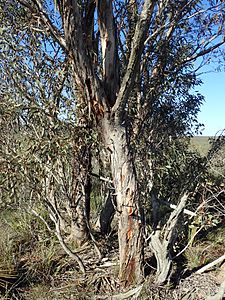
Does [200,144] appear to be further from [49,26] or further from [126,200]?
[49,26]

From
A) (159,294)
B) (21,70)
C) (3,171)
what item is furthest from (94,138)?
(159,294)

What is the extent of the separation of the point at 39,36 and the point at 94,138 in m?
1.72

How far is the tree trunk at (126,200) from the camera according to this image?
159 inches

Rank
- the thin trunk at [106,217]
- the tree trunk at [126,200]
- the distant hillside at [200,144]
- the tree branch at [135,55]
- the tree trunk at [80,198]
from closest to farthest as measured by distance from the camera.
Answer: the tree branch at [135,55], the tree trunk at [126,200], the tree trunk at [80,198], the thin trunk at [106,217], the distant hillside at [200,144]

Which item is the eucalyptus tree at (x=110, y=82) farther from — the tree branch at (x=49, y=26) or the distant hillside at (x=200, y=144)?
the distant hillside at (x=200, y=144)

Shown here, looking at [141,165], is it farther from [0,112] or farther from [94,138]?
[0,112]

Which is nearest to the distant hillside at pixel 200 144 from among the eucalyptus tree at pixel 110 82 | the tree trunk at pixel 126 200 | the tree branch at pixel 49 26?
the eucalyptus tree at pixel 110 82

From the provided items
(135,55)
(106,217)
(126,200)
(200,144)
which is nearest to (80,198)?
(106,217)

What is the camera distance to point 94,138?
171 inches

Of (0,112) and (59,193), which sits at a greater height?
(0,112)

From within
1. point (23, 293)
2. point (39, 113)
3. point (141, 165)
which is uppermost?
point (39, 113)

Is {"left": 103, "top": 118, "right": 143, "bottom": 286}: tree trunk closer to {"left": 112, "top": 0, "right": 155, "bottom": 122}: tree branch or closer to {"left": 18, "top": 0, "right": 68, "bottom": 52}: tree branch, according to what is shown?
{"left": 112, "top": 0, "right": 155, "bottom": 122}: tree branch

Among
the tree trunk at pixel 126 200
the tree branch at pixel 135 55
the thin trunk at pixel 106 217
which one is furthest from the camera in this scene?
the thin trunk at pixel 106 217

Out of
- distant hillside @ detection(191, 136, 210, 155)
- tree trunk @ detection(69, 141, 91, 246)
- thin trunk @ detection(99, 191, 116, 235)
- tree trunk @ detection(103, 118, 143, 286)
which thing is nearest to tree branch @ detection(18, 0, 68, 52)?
tree trunk @ detection(103, 118, 143, 286)
